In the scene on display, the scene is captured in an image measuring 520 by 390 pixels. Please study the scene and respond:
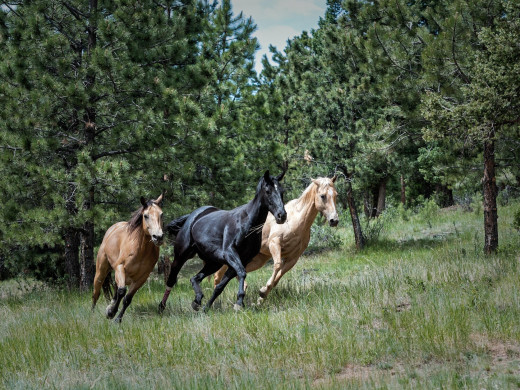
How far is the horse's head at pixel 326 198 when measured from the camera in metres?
7.12

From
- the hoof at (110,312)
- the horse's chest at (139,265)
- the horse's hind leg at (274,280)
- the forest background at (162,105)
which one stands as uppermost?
the forest background at (162,105)

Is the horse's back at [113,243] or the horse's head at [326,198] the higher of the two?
the horse's head at [326,198]

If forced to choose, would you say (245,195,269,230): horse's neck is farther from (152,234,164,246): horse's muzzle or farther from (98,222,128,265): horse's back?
(98,222,128,265): horse's back

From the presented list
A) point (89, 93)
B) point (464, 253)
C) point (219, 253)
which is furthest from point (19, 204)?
point (464, 253)

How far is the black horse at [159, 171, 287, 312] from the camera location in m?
6.43

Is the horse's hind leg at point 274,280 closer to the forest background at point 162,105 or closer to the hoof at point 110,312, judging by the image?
the hoof at point 110,312

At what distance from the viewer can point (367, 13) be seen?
1084 centimetres

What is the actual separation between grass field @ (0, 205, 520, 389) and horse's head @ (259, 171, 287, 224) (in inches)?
54.3

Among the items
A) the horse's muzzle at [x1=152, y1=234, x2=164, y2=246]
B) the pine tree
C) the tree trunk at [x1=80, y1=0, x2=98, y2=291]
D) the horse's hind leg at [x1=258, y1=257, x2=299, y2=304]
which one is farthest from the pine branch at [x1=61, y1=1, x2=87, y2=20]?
the horse's hind leg at [x1=258, y1=257, x2=299, y2=304]

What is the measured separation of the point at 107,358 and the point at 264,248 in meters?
3.71

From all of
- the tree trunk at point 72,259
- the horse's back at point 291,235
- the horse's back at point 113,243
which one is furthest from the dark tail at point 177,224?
the tree trunk at point 72,259

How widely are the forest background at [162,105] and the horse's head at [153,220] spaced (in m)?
2.13

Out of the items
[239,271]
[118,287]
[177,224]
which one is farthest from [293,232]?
[118,287]

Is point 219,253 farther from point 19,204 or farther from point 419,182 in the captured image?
point 419,182
